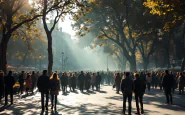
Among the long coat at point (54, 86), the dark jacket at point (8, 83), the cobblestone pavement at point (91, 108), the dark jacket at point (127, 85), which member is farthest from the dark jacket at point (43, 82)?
the dark jacket at point (127, 85)

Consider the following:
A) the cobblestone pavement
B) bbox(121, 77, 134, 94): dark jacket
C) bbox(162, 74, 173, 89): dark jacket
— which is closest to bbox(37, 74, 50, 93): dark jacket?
the cobblestone pavement

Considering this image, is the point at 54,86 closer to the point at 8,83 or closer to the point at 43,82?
the point at 43,82

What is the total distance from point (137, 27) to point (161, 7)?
64.0ft

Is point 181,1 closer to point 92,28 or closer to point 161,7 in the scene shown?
point 161,7

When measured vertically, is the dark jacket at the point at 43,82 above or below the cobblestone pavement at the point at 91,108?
above

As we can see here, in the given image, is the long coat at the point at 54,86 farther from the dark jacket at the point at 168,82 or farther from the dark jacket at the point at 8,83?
the dark jacket at the point at 168,82

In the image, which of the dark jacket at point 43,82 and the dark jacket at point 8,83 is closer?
the dark jacket at point 43,82

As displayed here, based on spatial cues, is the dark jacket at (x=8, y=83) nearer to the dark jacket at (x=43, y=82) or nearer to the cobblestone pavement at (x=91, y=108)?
the cobblestone pavement at (x=91, y=108)

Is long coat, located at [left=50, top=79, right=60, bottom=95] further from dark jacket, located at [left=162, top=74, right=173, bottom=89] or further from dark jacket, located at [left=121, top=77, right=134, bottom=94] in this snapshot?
dark jacket, located at [left=162, top=74, right=173, bottom=89]

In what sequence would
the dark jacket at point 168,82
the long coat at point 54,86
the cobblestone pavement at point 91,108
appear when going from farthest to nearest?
1. the dark jacket at point 168,82
2. the long coat at point 54,86
3. the cobblestone pavement at point 91,108

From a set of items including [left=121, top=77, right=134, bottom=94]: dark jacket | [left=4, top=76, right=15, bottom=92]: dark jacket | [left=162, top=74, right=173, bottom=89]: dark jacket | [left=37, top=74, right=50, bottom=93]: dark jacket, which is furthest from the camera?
[left=162, top=74, right=173, bottom=89]: dark jacket

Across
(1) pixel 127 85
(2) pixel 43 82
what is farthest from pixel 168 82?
(2) pixel 43 82

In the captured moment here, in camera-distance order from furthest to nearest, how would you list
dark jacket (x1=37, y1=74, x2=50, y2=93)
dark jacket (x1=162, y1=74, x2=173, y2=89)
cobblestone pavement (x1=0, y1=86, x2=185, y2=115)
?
1. dark jacket (x1=162, y1=74, x2=173, y2=89)
2. dark jacket (x1=37, y1=74, x2=50, y2=93)
3. cobblestone pavement (x1=0, y1=86, x2=185, y2=115)

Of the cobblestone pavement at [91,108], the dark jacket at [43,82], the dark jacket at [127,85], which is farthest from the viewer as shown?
the dark jacket at [43,82]
